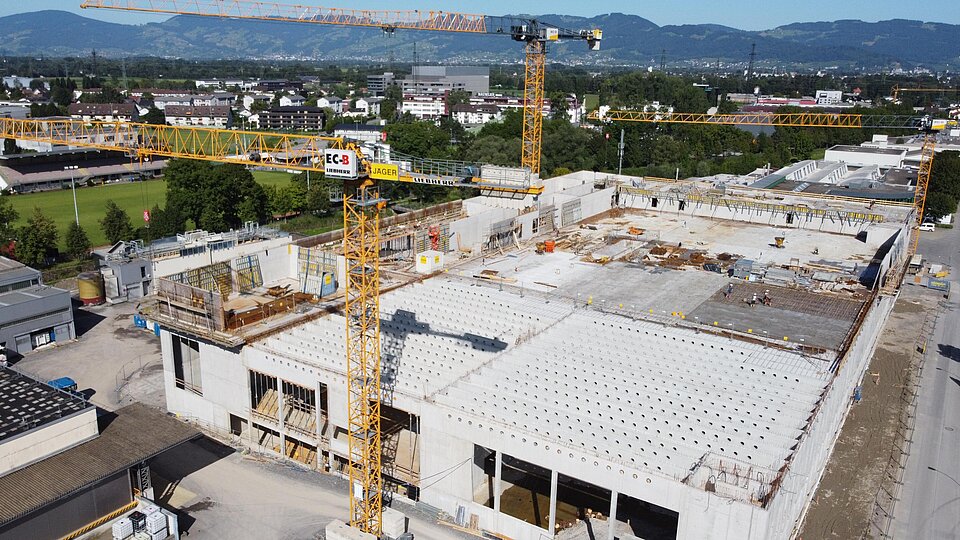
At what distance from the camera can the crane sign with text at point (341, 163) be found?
63.2ft

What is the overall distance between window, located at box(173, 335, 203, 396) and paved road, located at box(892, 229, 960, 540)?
2489 centimetres

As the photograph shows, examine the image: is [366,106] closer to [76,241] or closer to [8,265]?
[76,241]

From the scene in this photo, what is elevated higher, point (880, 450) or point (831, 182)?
point (831, 182)

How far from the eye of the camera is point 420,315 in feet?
95.4

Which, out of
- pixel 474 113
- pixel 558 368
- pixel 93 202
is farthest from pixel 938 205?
pixel 474 113

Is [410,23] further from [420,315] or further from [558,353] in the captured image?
[558,353]

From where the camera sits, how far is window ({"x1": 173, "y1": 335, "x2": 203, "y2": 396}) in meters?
28.1

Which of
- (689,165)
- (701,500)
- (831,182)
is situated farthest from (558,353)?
(689,165)

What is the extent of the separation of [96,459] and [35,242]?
29.7m

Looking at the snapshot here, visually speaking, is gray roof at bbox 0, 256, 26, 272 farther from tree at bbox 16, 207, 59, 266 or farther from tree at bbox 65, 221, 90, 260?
tree at bbox 65, 221, 90, 260

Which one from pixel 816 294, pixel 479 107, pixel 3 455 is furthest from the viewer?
pixel 479 107

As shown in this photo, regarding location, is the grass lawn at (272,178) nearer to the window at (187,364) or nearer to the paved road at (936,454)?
the window at (187,364)

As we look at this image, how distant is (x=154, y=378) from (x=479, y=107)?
110m

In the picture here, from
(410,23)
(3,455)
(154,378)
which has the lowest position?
(154,378)
